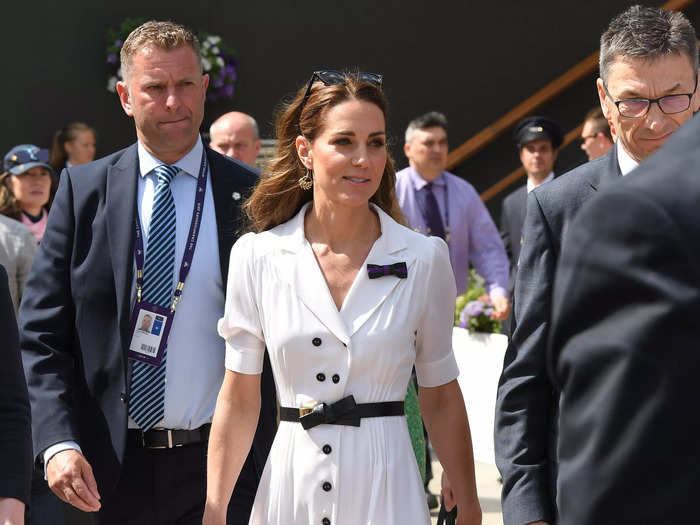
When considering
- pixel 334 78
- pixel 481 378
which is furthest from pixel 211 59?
pixel 334 78

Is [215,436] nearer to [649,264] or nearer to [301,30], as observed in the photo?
[649,264]

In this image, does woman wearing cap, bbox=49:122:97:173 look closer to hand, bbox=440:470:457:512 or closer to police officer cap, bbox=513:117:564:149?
police officer cap, bbox=513:117:564:149

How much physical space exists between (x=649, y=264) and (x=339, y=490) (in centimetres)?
208

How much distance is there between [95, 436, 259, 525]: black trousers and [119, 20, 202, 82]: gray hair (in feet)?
4.26

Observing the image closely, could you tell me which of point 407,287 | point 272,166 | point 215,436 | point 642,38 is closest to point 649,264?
point 642,38

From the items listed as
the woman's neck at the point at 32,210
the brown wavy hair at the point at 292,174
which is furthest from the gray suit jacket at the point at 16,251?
the brown wavy hair at the point at 292,174

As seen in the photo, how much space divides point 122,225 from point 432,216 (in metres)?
4.35

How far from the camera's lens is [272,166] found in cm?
Result: 354

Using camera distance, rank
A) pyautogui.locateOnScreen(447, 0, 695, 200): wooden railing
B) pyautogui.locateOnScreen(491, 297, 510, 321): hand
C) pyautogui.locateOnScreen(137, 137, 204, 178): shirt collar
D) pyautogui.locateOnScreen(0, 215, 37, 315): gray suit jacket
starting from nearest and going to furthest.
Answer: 1. pyautogui.locateOnScreen(137, 137, 204, 178): shirt collar
2. pyautogui.locateOnScreen(0, 215, 37, 315): gray suit jacket
3. pyautogui.locateOnScreen(491, 297, 510, 321): hand
4. pyautogui.locateOnScreen(447, 0, 695, 200): wooden railing

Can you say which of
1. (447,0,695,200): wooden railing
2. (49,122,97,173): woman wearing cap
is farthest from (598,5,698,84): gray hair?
(447,0,695,200): wooden railing

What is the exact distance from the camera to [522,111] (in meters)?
11.9

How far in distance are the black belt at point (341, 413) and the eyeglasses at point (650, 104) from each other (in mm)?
974

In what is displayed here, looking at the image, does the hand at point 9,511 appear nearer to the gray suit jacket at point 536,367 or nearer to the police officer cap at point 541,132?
the gray suit jacket at point 536,367

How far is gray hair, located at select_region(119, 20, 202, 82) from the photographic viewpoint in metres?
3.93
